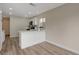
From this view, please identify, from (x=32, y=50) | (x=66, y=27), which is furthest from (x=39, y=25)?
(x=66, y=27)

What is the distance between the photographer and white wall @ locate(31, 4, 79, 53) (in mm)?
3283

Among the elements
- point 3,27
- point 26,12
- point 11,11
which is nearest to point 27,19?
point 26,12

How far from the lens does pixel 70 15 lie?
3625mm

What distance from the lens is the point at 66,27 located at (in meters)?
3.80

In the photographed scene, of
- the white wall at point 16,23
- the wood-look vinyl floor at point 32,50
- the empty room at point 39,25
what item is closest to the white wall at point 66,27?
the empty room at point 39,25

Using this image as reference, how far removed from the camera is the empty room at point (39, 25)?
2105mm

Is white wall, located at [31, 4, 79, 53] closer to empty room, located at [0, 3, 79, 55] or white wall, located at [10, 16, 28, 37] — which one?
empty room, located at [0, 3, 79, 55]

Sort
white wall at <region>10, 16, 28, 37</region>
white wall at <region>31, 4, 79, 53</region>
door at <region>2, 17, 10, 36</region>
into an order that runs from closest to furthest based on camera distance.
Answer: door at <region>2, 17, 10, 36</region> < white wall at <region>10, 16, 28, 37</region> < white wall at <region>31, 4, 79, 53</region>

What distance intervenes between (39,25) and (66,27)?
1174 mm

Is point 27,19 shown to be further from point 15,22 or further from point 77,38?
point 77,38

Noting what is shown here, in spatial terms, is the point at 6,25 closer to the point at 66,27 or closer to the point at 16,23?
the point at 16,23

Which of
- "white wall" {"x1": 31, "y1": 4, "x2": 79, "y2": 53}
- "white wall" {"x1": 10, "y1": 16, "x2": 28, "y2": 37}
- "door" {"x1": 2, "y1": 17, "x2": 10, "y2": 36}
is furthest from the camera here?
"white wall" {"x1": 31, "y1": 4, "x2": 79, "y2": 53}

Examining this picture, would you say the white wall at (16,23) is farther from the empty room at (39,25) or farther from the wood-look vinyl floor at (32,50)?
the wood-look vinyl floor at (32,50)

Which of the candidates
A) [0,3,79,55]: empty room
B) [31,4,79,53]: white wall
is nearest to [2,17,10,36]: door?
[0,3,79,55]: empty room
